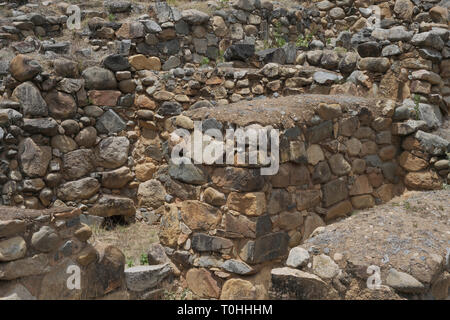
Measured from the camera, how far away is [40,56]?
636 cm

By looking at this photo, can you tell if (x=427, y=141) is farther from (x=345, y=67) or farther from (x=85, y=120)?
(x=85, y=120)

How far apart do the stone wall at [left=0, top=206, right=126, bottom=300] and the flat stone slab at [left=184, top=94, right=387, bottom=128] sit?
1.56 meters

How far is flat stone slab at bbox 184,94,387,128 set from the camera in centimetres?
397

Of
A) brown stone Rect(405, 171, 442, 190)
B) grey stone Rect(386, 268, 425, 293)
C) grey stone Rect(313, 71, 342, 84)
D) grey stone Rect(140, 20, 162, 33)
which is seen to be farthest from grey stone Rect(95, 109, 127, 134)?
grey stone Rect(386, 268, 425, 293)

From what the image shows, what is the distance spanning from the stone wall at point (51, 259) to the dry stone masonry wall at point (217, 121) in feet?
0.09

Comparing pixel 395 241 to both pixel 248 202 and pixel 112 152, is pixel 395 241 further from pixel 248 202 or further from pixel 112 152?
pixel 112 152

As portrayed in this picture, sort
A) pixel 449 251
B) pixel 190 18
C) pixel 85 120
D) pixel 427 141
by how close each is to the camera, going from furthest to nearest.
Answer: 1. pixel 190 18
2. pixel 85 120
3. pixel 427 141
4. pixel 449 251

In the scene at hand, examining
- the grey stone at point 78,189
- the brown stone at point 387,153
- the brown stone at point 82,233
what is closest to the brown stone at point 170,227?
the brown stone at point 82,233

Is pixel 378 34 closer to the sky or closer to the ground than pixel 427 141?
closer to the sky

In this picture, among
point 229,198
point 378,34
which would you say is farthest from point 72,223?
point 378,34

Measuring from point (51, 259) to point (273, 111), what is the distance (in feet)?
7.50

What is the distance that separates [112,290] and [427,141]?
3679 millimetres

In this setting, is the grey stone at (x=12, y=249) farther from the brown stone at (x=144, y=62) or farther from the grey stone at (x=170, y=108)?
the brown stone at (x=144, y=62)
